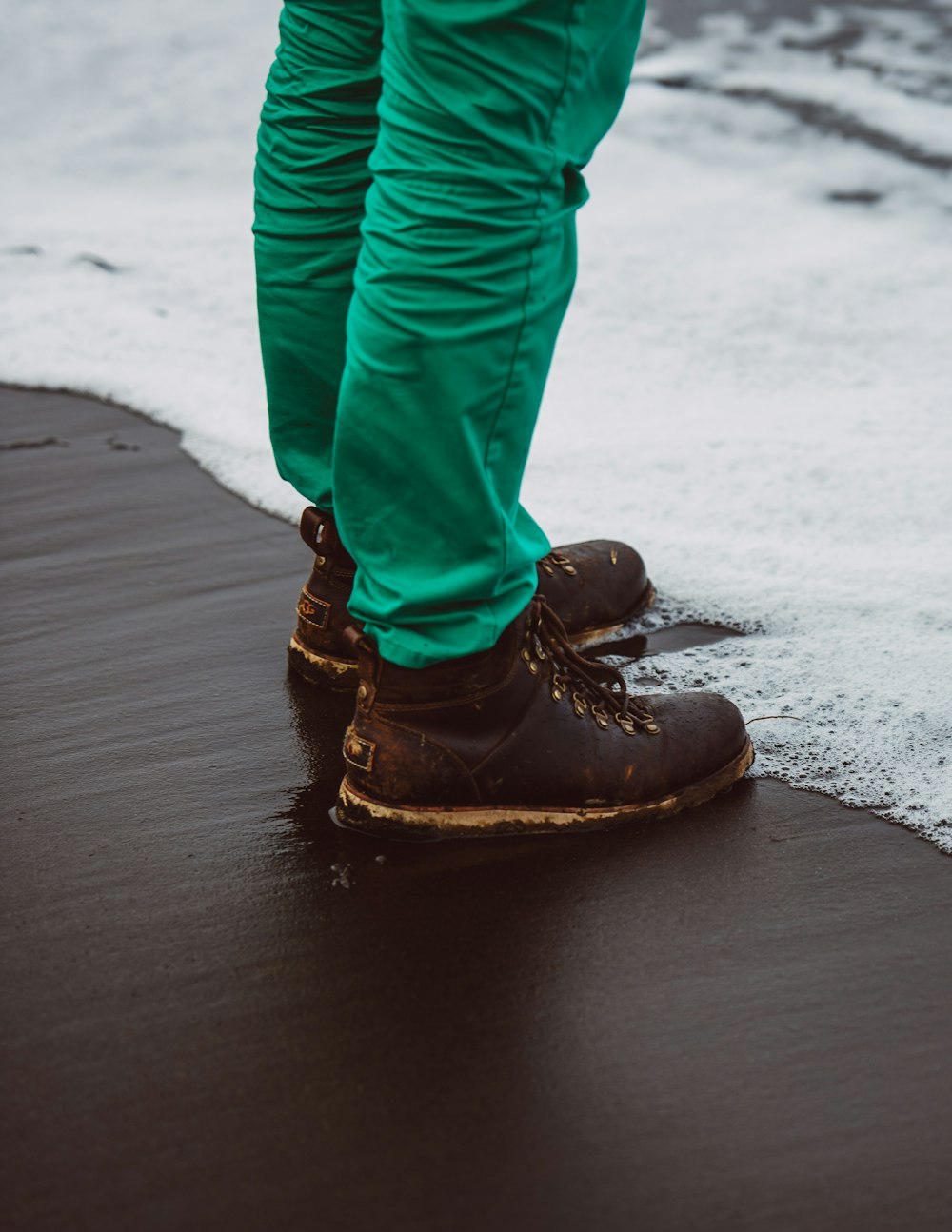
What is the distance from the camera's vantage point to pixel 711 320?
3.01 metres

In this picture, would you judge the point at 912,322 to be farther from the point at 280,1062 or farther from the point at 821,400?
the point at 280,1062

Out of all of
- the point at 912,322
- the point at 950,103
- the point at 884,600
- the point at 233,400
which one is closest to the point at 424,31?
the point at 884,600

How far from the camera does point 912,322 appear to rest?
2934mm

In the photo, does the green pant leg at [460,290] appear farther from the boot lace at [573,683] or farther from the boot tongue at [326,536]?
the boot tongue at [326,536]

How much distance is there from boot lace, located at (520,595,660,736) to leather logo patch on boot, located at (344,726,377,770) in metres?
0.17

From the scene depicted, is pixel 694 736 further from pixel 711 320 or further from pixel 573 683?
pixel 711 320

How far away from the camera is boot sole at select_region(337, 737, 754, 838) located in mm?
1162

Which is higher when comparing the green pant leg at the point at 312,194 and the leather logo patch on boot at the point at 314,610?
the green pant leg at the point at 312,194

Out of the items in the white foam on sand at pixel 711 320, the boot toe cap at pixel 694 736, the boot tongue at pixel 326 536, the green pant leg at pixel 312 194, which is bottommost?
the white foam on sand at pixel 711 320

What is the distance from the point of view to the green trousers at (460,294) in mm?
931

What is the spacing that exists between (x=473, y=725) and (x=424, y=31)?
1.89ft

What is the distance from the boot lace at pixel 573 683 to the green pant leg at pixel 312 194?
33 centimetres

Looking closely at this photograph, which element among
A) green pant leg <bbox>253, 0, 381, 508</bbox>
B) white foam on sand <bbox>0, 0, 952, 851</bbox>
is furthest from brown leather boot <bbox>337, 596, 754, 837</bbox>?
green pant leg <bbox>253, 0, 381, 508</bbox>

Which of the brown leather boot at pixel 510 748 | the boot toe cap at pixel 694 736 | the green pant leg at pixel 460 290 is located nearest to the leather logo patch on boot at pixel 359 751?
the brown leather boot at pixel 510 748
